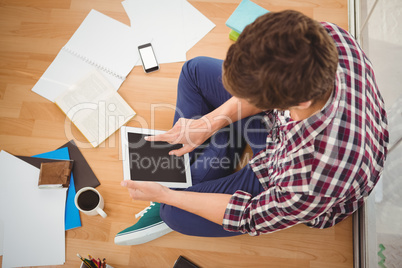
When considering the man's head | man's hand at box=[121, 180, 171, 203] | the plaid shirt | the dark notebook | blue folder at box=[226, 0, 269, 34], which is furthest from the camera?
blue folder at box=[226, 0, 269, 34]

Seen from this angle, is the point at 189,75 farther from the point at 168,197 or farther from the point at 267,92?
the point at 267,92

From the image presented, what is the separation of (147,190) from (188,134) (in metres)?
0.23

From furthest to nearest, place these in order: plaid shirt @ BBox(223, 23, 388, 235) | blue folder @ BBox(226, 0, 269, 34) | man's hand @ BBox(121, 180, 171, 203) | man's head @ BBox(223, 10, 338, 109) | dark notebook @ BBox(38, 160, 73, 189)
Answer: blue folder @ BBox(226, 0, 269, 34)
dark notebook @ BBox(38, 160, 73, 189)
man's hand @ BBox(121, 180, 171, 203)
plaid shirt @ BBox(223, 23, 388, 235)
man's head @ BBox(223, 10, 338, 109)

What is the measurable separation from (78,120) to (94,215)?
367 mm

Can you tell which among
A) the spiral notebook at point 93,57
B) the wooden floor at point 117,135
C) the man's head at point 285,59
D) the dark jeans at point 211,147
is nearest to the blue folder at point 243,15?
the wooden floor at point 117,135

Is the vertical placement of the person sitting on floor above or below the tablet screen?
above

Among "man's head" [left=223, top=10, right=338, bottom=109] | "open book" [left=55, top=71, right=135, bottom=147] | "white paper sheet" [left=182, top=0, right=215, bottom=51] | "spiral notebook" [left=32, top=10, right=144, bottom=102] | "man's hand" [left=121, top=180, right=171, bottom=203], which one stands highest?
"man's head" [left=223, top=10, right=338, bottom=109]

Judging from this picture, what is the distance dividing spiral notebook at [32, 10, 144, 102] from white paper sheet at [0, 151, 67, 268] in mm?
348

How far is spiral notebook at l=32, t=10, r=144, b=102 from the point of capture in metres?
1.20

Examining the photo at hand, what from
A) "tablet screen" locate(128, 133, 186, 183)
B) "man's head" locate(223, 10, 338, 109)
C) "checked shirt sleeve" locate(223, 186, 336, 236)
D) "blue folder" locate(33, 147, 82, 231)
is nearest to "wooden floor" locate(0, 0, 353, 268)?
"blue folder" locate(33, 147, 82, 231)

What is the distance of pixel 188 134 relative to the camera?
3.34 feet

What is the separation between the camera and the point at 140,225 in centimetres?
103

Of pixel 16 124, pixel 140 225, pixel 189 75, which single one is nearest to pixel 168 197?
pixel 140 225

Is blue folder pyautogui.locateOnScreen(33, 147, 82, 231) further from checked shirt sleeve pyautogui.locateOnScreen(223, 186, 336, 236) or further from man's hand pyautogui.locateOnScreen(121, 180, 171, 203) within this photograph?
checked shirt sleeve pyautogui.locateOnScreen(223, 186, 336, 236)
